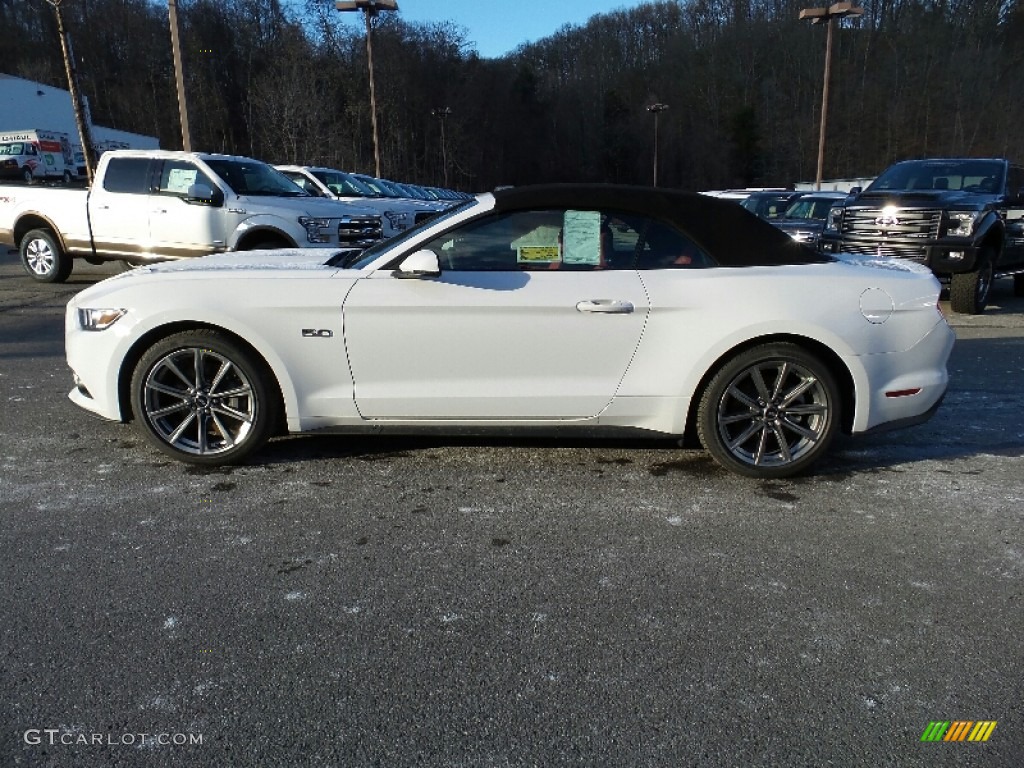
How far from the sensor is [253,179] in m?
10.5

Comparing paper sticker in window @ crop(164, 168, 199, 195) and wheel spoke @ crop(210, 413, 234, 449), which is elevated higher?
paper sticker in window @ crop(164, 168, 199, 195)

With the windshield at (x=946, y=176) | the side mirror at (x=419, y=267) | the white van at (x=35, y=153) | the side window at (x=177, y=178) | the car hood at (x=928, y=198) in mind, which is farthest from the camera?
the white van at (x=35, y=153)

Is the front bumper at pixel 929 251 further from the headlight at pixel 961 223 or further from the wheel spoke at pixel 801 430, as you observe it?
the wheel spoke at pixel 801 430

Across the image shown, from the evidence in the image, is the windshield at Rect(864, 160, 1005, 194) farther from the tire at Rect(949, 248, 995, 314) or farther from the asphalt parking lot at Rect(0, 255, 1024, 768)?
the asphalt parking lot at Rect(0, 255, 1024, 768)

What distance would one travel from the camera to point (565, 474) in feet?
13.1

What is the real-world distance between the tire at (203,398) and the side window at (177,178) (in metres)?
6.91

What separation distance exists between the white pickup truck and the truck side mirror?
0.01m

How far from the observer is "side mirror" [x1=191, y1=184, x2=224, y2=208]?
9758 millimetres

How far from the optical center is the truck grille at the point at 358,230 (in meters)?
10.6

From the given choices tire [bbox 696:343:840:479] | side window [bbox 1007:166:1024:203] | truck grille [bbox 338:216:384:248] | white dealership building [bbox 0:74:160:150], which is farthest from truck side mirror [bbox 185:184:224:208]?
white dealership building [bbox 0:74:160:150]

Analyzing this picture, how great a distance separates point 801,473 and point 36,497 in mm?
3994

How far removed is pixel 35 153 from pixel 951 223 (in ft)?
147

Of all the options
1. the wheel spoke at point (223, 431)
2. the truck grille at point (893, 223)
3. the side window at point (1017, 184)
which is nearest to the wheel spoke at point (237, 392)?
the wheel spoke at point (223, 431)

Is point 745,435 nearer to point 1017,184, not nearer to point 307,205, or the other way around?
point 307,205
